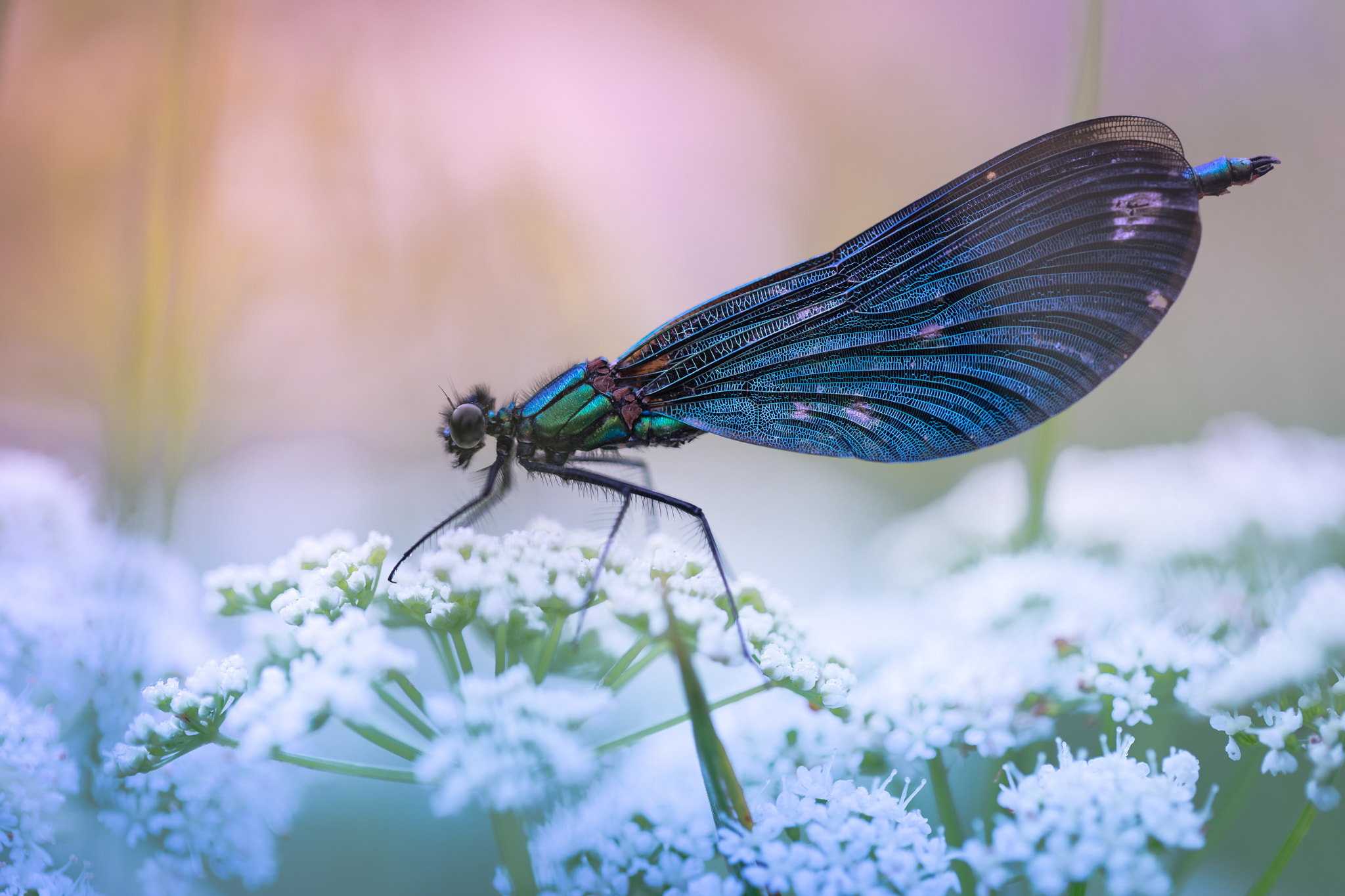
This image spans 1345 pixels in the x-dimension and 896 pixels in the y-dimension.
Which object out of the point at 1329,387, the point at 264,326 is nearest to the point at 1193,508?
the point at 1329,387

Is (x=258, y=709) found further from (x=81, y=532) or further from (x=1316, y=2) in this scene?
(x=1316, y=2)

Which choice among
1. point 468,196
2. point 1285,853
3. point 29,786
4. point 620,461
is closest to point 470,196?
point 468,196

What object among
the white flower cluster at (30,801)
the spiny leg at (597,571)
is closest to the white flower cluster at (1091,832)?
the spiny leg at (597,571)

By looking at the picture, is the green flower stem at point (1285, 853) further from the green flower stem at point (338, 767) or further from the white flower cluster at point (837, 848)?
the green flower stem at point (338, 767)

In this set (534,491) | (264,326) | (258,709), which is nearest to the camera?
(258,709)

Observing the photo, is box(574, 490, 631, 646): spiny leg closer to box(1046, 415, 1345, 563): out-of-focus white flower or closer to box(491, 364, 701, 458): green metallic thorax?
box(491, 364, 701, 458): green metallic thorax

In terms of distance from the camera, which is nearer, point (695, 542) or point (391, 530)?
point (695, 542)
